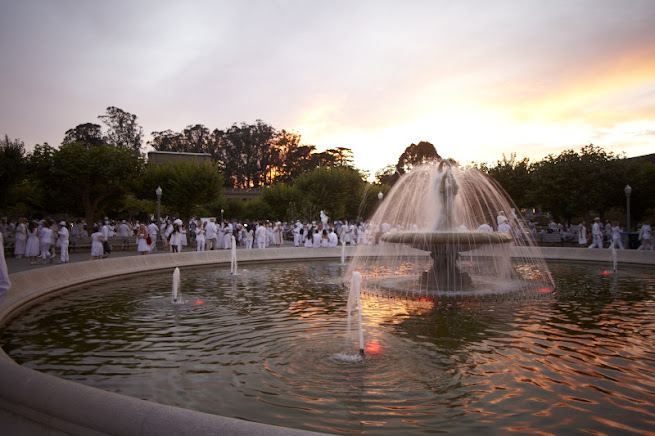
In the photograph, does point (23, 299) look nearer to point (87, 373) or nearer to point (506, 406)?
point (87, 373)

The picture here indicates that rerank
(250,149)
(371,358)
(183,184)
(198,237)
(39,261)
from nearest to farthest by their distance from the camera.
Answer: (371,358)
(39,261)
(198,237)
(183,184)
(250,149)

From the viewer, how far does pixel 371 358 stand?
6355 millimetres

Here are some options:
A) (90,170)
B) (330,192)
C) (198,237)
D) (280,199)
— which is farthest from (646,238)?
(280,199)

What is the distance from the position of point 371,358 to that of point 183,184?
30.0 m

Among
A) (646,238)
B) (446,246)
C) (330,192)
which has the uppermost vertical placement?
(330,192)

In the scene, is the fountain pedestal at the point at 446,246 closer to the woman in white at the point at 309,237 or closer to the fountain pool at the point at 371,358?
the fountain pool at the point at 371,358

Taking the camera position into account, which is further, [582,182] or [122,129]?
[122,129]

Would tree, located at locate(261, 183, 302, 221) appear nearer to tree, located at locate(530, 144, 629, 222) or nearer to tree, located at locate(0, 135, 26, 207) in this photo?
tree, located at locate(530, 144, 629, 222)

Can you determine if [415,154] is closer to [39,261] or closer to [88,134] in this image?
[88,134]

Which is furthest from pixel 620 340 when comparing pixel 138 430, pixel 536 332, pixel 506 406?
pixel 138 430

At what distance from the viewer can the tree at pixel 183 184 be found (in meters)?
34.2

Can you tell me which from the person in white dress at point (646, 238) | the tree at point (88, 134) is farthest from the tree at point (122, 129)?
the person in white dress at point (646, 238)

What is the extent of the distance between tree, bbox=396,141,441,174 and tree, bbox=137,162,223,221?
4943 cm

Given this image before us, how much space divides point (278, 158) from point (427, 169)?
78092 millimetres
